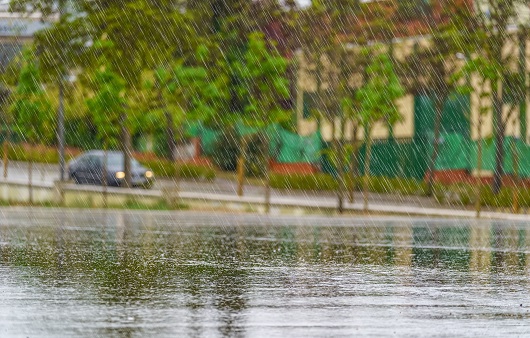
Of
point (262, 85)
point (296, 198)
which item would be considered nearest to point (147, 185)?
point (296, 198)

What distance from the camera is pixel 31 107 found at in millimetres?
42875

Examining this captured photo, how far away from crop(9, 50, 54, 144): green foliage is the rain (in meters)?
0.08

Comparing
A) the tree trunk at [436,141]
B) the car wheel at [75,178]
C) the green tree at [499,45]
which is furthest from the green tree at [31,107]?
the green tree at [499,45]

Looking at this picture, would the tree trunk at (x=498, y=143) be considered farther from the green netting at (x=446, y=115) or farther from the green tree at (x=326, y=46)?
the green tree at (x=326, y=46)

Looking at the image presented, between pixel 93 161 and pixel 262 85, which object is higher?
pixel 262 85

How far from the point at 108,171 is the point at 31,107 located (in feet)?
12.0

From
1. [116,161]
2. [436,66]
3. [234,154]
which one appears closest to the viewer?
[436,66]

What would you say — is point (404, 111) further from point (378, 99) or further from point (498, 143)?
point (378, 99)

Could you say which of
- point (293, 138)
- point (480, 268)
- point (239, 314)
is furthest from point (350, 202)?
point (239, 314)

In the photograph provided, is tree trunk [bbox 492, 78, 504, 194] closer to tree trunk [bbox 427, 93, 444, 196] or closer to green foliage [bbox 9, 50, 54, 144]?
tree trunk [bbox 427, 93, 444, 196]

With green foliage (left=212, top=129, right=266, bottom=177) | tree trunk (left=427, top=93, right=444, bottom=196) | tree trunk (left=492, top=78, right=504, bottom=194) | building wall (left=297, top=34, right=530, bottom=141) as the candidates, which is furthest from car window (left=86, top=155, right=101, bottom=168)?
tree trunk (left=492, top=78, right=504, bottom=194)

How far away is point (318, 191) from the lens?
144 ft

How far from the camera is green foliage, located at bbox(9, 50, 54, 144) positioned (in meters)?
41.8

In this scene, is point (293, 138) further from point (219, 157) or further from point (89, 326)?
point (89, 326)
